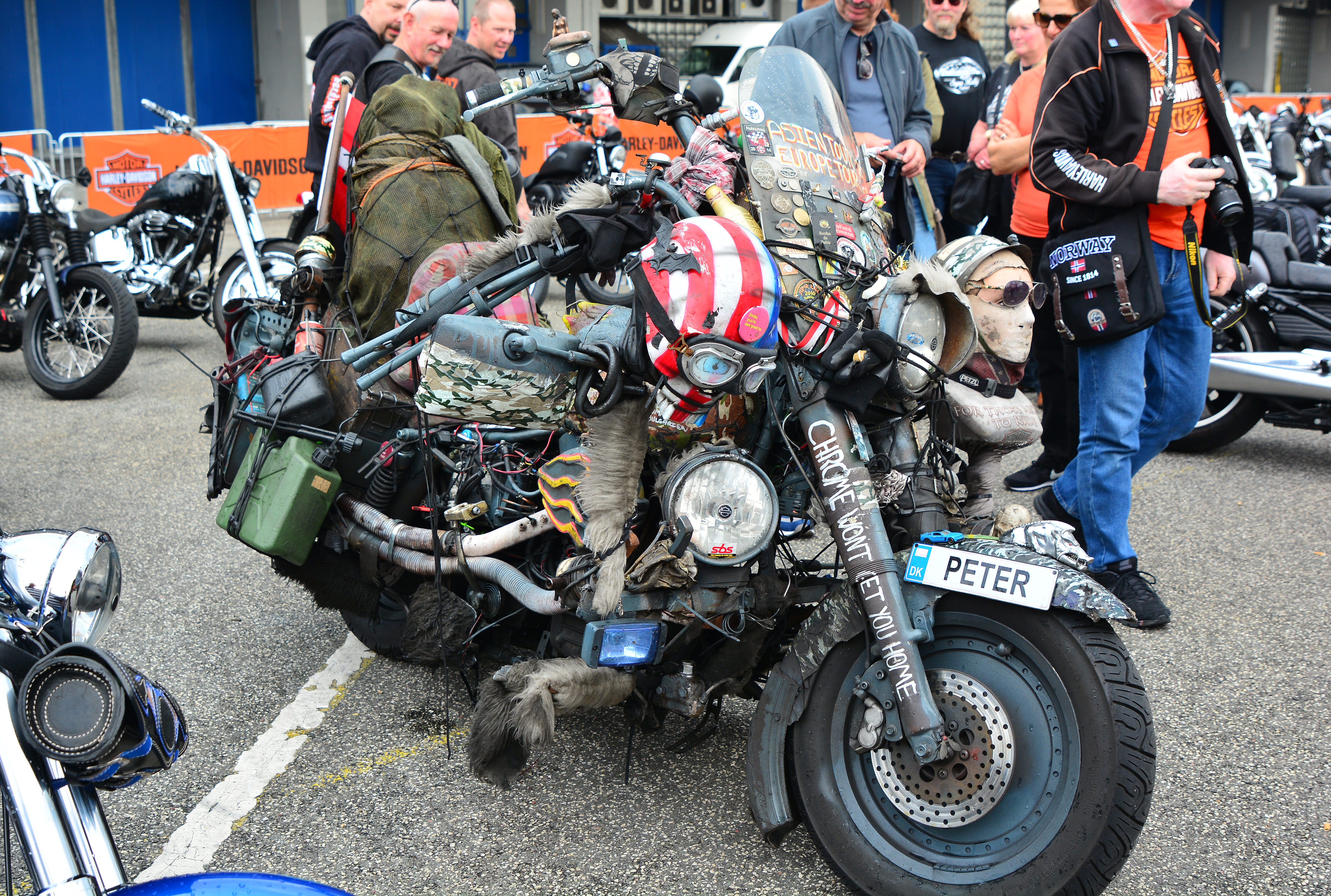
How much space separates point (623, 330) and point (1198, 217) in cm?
242

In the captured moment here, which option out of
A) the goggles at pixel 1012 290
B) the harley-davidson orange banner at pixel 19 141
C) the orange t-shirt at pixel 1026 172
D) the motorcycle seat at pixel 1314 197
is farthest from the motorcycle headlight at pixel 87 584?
the harley-davidson orange banner at pixel 19 141

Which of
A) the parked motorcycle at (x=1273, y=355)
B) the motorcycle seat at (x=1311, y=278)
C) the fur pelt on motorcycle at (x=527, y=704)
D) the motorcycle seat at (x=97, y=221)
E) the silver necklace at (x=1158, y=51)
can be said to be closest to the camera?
the fur pelt on motorcycle at (x=527, y=704)

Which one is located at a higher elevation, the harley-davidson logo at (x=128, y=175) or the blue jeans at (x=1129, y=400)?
the harley-davidson logo at (x=128, y=175)

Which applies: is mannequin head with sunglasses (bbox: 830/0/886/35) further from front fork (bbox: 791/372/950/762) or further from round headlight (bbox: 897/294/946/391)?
front fork (bbox: 791/372/950/762)

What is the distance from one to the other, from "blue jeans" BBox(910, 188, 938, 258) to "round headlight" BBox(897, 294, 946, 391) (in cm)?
239

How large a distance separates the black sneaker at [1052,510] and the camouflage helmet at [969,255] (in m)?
1.93

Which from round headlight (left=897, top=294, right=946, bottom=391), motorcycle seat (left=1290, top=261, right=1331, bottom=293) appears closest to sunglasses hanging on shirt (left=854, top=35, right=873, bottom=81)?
motorcycle seat (left=1290, top=261, right=1331, bottom=293)

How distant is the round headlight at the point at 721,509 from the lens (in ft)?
7.56

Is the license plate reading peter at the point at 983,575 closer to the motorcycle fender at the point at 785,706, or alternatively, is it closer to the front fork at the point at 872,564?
the front fork at the point at 872,564

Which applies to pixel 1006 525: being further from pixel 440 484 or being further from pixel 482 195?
pixel 482 195

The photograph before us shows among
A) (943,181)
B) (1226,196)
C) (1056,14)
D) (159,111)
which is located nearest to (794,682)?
(1226,196)

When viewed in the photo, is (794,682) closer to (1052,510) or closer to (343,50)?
(1052,510)

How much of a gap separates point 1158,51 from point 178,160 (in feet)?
38.1

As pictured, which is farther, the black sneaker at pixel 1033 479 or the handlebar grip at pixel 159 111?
the handlebar grip at pixel 159 111
